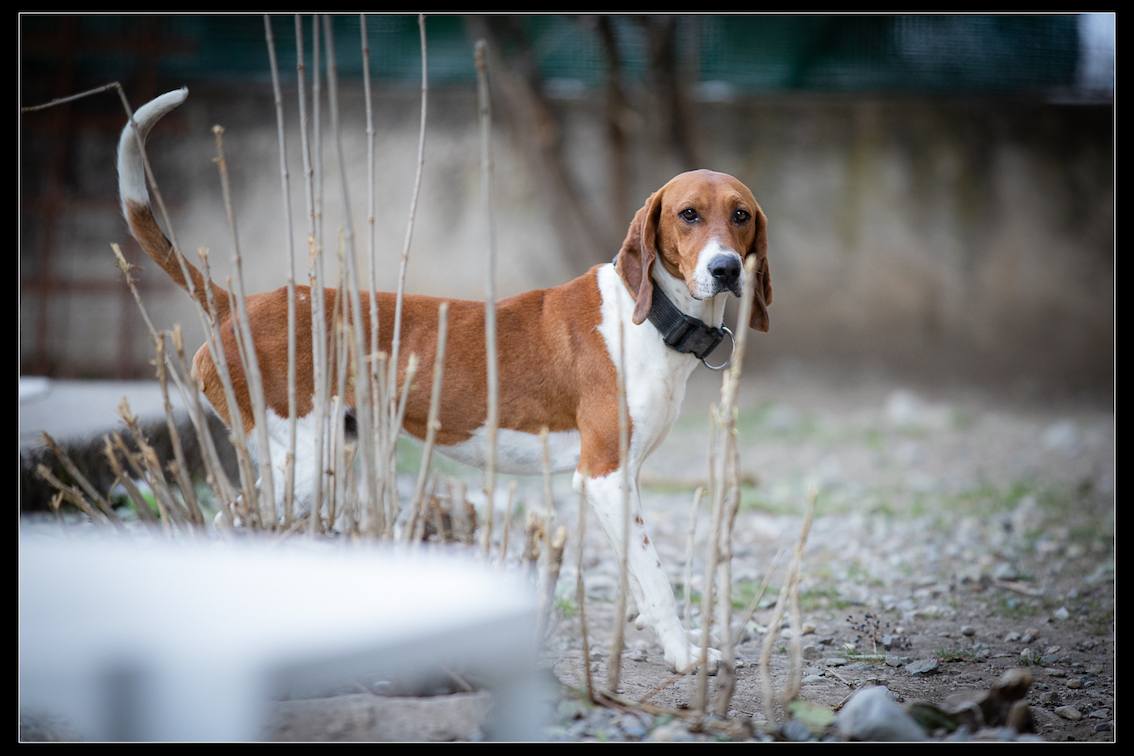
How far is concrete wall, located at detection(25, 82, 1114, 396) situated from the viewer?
7949 mm

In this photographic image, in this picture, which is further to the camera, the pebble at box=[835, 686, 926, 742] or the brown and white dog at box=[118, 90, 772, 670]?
the brown and white dog at box=[118, 90, 772, 670]

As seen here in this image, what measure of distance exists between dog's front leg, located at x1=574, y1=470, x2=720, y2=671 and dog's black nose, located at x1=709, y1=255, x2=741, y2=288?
59cm

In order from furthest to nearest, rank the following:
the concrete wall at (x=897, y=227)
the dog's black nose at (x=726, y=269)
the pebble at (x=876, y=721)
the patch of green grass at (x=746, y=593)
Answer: the concrete wall at (x=897, y=227), the patch of green grass at (x=746, y=593), the dog's black nose at (x=726, y=269), the pebble at (x=876, y=721)

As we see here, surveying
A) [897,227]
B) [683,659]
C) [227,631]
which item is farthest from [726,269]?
[897,227]

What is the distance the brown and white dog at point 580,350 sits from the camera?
2414 mm

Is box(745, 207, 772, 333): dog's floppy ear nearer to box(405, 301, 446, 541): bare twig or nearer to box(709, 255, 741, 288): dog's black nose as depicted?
box(709, 255, 741, 288): dog's black nose

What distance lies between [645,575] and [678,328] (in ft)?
2.18

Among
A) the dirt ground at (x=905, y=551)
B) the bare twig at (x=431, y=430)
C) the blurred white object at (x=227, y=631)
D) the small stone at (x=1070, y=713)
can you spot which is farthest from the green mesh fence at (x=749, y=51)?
the blurred white object at (x=227, y=631)

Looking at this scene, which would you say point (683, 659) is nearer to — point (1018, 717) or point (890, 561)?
point (1018, 717)

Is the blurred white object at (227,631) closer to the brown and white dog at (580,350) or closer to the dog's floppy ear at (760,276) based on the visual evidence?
the brown and white dog at (580,350)

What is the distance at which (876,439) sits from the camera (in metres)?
6.70

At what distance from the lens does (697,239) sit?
2.37m

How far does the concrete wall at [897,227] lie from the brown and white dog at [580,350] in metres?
5.28

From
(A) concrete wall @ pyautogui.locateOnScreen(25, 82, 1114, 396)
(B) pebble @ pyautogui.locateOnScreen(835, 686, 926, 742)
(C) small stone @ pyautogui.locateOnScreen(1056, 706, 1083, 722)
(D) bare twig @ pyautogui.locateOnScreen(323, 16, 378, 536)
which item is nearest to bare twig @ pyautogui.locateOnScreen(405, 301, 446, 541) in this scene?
(D) bare twig @ pyautogui.locateOnScreen(323, 16, 378, 536)
